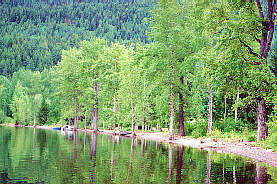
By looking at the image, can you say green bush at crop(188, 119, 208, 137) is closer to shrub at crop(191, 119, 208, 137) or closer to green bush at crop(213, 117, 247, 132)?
shrub at crop(191, 119, 208, 137)

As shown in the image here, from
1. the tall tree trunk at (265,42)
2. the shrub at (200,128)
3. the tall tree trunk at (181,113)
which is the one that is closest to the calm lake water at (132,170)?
the tall tree trunk at (265,42)

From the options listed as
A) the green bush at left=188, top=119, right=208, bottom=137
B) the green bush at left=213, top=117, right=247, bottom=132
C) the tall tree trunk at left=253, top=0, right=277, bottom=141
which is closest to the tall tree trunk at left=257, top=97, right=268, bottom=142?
the tall tree trunk at left=253, top=0, right=277, bottom=141

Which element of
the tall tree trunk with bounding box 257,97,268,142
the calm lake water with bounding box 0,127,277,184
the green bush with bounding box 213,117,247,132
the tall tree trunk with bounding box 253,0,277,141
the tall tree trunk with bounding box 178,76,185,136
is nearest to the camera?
the calm lake water with bounding box 0,127,277,184

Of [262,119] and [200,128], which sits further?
[200,128]

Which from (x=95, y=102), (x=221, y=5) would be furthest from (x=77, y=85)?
(x=221, y=5)

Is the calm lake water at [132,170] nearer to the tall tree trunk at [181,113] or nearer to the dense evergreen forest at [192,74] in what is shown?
the dense evergreen forest at [192,74]

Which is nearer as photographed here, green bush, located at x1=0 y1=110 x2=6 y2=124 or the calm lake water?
the calm lake water

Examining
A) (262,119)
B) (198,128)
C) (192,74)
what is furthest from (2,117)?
(262,119)

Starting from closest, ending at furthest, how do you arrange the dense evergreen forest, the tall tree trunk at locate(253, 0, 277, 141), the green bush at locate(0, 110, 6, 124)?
the dense evergreen forest → the tall tree trunk at locate(253, 0, 277, 141) → the green bush at locate(0, 110, 6, 124)

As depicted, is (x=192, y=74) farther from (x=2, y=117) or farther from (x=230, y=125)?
(x=2, y=117)

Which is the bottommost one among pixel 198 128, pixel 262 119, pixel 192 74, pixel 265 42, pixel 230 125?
pixel 198 128

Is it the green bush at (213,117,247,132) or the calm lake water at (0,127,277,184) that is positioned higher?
the green bush at (213,117,247,132)

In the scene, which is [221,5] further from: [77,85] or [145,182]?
[77,85]

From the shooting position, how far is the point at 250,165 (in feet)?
59.3
